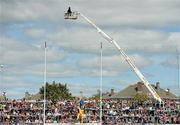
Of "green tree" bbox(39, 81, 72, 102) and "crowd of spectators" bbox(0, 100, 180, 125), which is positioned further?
"green tree" bbox(39, 81, 72, 102)

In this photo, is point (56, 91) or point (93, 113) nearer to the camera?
point (93, 113)

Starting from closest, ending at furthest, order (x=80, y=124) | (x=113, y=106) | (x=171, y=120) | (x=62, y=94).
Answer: (x=80, y=124), (x=171, y=120), (x=113, y=106), (x=62, y=94)

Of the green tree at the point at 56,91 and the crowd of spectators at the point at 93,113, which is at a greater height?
the green tree at the point at 56,91

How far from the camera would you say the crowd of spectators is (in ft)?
217

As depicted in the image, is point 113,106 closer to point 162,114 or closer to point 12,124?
point 162,114

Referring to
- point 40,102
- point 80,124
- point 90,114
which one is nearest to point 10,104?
point 40,102

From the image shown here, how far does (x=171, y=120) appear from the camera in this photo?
6544cm

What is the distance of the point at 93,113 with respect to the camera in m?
69.3

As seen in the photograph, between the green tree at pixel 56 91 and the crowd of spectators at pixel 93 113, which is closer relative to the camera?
the crowd of spectators at pixel 93 113

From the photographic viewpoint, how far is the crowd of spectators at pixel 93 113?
217 feet

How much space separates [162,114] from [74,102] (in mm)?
11347

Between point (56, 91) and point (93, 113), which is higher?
point (56, 91)

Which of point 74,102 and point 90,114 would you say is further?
point 74,102

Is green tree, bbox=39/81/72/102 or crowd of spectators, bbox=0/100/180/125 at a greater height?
green tree, bbox=39/81/72/102
